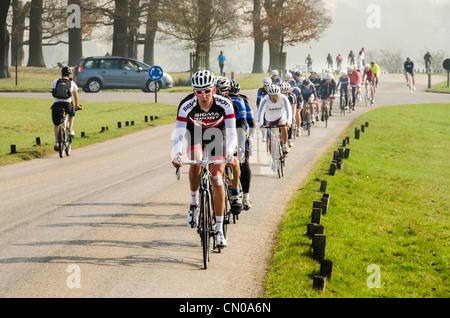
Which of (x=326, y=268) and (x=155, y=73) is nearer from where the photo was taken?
→ (x=326, y=268)

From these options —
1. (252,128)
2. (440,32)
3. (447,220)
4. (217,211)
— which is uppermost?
(440,32)

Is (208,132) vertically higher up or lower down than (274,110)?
lower down

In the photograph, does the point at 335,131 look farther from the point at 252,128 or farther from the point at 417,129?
the point at 252,128

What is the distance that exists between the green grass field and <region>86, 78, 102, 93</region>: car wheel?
19835 mm

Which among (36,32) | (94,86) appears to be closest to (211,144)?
(94,86)

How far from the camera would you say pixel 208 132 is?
8.13m

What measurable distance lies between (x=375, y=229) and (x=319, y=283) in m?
4.53

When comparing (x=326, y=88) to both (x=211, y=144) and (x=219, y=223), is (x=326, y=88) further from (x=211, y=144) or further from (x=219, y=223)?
(x=219, y=223)

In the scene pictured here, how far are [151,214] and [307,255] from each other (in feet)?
9.91

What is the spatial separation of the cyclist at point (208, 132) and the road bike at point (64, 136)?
9375 millimetres

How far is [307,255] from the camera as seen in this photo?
866cm

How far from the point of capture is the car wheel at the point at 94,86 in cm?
3791

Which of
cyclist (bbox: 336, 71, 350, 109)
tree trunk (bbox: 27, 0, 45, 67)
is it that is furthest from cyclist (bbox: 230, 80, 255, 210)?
tree trunk (bbox: 27, 0, 45, 67)
